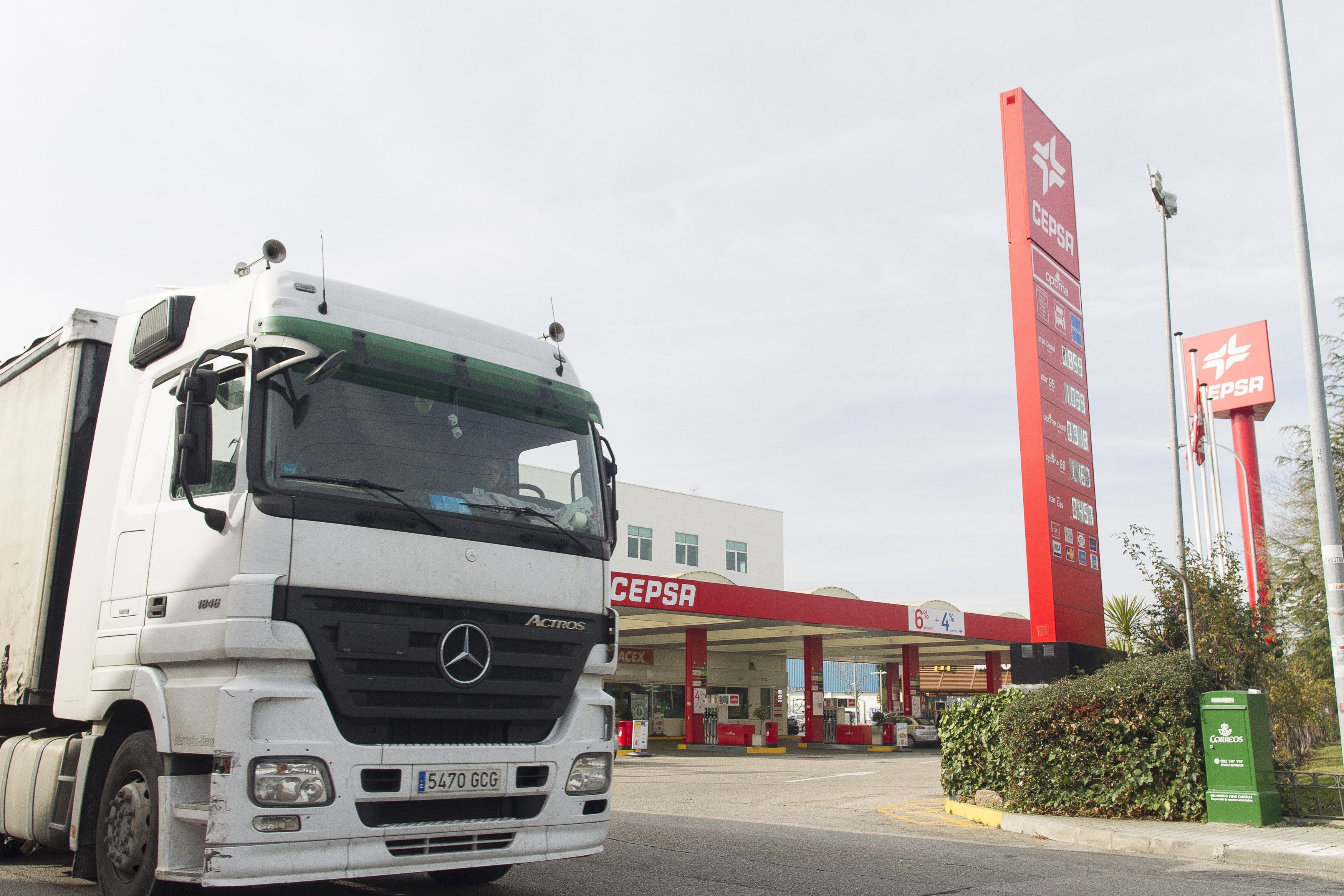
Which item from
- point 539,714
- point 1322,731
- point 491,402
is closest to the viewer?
point 539,714

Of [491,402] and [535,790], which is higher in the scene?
[491,402]

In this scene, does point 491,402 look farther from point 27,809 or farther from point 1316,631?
point 1316,631

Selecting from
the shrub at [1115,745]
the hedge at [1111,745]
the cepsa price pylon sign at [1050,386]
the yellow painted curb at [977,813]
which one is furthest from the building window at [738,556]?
the shrub at [1115,745]

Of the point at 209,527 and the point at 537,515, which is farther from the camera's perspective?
the point at 537,515

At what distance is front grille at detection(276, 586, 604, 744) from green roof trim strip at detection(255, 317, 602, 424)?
131cm

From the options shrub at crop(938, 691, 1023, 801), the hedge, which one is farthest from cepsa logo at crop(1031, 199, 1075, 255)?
shrub at crop(938, 691, 1023, 801)

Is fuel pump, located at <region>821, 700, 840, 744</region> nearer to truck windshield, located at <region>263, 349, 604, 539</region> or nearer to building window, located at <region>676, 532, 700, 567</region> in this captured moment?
building window, located at <region>676, 532, 700, 567</region>

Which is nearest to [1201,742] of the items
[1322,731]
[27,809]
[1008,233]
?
[1008,233]

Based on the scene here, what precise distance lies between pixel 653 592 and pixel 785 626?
7.51 m

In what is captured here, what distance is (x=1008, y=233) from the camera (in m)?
15.5

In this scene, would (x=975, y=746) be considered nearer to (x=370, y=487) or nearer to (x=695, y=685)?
(x=370, y=487)

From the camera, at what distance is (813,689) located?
3809cm

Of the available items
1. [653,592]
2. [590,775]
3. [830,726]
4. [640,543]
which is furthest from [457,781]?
[640,543]

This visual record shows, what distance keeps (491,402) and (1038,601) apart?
34.7ft
